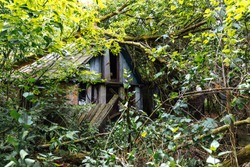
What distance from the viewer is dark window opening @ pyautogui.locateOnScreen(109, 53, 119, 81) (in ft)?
28.4

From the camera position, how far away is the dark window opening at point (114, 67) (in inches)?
341

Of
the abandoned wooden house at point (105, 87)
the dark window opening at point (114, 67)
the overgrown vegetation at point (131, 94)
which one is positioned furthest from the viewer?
the dark window opening at point (114, 67)

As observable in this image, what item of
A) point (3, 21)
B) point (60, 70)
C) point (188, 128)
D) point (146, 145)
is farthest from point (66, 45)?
point (188, 128)

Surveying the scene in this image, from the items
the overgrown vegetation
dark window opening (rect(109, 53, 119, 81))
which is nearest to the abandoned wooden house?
dark window opening (rect(109, 53, 119, 81))

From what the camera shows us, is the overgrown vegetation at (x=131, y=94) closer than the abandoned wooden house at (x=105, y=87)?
Yes

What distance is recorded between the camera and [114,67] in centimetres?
900

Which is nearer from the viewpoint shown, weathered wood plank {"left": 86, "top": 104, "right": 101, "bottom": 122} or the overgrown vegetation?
the overgrown vegetation

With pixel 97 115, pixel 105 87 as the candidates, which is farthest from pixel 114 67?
pixel 97 115

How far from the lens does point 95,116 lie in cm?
638

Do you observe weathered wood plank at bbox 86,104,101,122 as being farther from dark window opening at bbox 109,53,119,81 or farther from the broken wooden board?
dark window opening at bbox 109,53,119,81

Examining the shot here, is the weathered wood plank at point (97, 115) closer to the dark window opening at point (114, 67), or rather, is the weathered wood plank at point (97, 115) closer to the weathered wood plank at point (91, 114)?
the weathered wood plank at point (91, 114)

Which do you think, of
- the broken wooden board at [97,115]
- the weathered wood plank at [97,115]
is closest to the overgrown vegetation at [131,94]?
the broken wooden board at [97,115]

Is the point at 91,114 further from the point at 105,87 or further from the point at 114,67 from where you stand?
the point at 114,67

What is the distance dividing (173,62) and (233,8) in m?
1.15
